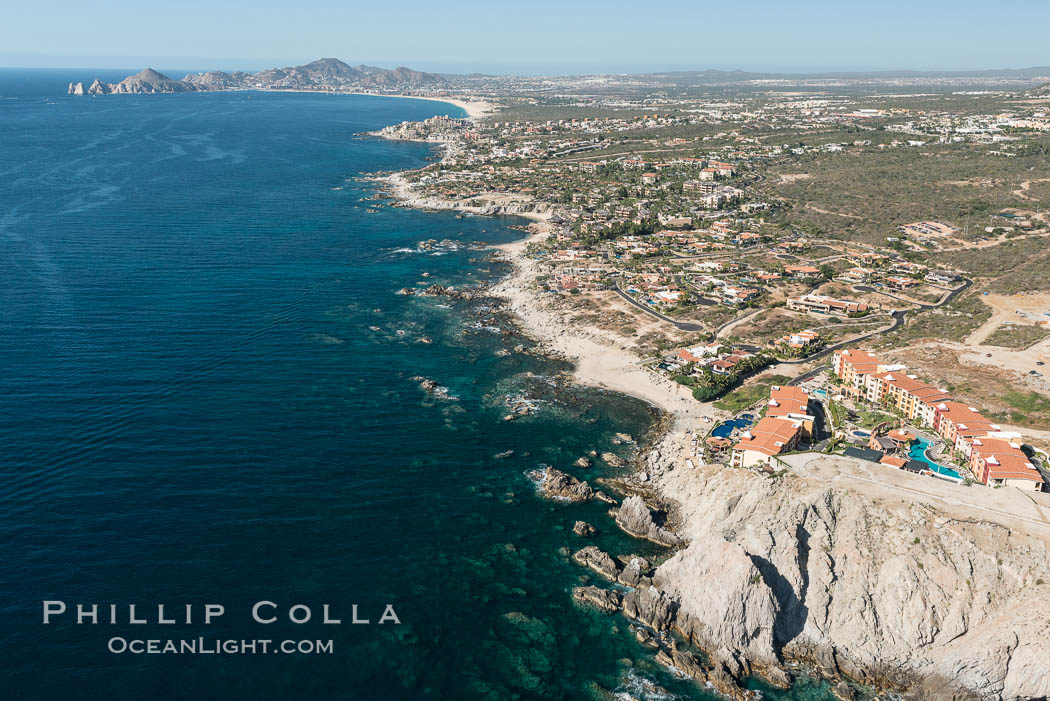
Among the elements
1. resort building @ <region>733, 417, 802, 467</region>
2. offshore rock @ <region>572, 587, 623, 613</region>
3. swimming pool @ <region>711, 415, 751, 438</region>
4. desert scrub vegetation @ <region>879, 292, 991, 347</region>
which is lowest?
offshore rock @ <region>572, 587, 623, 613</region>

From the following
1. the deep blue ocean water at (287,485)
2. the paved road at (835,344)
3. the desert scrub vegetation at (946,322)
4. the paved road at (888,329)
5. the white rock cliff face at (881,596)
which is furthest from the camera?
the paved road at (835,344)

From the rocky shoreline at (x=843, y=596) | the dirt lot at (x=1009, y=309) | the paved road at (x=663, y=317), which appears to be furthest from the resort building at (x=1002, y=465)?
the paved road at (x=663, y=317)

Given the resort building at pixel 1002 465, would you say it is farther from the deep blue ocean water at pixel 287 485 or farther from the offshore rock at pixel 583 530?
the offshore rock at pixel 583 530

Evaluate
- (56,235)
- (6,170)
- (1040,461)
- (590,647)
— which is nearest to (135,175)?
(6,170)

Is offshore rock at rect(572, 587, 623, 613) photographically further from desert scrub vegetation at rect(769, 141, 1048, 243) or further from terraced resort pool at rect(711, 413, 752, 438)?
desert scrub vegetation at rect(769, 141, 1048, 243)

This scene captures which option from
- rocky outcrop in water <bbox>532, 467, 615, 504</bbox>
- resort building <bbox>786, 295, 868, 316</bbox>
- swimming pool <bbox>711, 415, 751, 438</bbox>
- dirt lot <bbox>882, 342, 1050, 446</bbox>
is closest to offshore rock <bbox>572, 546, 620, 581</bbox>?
rocky outcrop in water <bbox>532, 467, 615, 504</bbox>

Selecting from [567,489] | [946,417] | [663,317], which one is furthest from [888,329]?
[567,489]
